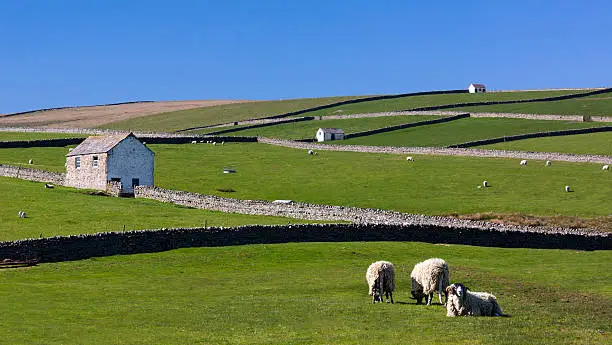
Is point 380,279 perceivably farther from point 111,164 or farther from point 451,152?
point 451,152

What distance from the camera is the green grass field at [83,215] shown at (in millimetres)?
55312

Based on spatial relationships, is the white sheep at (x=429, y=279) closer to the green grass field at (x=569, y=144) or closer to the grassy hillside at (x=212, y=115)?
the green grass field at (x=569, y=144)

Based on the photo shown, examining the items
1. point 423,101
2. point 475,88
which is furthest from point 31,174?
point 475,88

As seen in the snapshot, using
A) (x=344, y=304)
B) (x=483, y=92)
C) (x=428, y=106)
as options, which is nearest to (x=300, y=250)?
(x=344, y=304)

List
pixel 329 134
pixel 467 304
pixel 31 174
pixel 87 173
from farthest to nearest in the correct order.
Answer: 1. pixel 329 134
2. pixel 31 174
3. pixel 87 173
4. pixel 467 304

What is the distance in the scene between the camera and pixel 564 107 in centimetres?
14850

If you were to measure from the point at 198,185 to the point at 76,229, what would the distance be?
29.9m

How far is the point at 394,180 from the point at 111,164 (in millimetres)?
23495

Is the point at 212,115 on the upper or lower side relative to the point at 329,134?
upper

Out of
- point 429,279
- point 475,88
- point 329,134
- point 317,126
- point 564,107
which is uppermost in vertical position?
point 475,88

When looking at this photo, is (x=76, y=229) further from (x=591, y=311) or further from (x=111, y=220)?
(x=591, y=311)

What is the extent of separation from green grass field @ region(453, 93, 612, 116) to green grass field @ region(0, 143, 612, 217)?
4390 cm

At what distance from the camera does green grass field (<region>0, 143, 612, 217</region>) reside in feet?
244

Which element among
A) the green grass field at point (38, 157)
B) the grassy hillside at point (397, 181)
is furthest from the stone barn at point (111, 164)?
the green grass field at point (38, 157)
